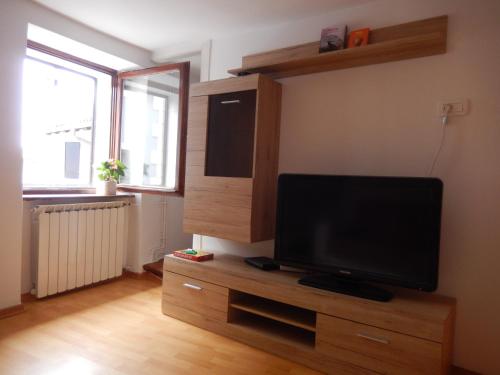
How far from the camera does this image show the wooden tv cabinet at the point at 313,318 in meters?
1.73

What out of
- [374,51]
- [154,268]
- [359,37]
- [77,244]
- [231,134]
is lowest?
[154,268]

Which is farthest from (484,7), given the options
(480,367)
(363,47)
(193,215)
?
(193,215)

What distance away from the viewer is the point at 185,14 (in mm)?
2641

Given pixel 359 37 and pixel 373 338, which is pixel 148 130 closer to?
pixel 359 37

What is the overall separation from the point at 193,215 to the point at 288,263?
86 cm

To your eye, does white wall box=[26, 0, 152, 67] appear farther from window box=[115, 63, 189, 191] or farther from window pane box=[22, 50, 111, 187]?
window pane box=[22, 50, 111, 187]

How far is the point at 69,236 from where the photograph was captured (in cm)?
294

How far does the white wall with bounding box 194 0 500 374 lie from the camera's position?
1945mm

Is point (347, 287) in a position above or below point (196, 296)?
above

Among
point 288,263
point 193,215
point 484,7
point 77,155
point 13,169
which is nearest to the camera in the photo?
point 484,7

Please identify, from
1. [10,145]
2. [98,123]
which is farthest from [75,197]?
[98,123]

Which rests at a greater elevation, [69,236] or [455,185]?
[455,185]

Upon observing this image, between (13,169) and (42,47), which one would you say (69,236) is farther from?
(42,47)

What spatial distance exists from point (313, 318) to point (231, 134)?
55.4 inches
